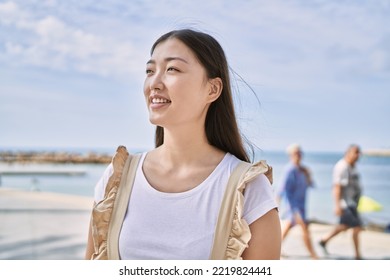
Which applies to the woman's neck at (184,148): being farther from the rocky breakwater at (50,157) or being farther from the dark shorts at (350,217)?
the rocky breakwater at (50,157)

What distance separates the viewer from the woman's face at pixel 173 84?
3.53 ft

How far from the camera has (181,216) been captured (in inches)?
41.3

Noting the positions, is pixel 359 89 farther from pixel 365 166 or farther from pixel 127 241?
pixel 127 241

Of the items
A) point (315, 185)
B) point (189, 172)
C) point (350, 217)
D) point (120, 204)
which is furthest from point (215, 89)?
point (315, 185)

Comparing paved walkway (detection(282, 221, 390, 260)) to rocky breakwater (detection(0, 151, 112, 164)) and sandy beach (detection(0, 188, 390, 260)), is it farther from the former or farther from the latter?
rocky breakwater (detection(0, 151, 112, 164))

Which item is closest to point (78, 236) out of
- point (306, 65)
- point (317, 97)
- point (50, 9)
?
point (50, 9)

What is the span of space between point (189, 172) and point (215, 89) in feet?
0.56

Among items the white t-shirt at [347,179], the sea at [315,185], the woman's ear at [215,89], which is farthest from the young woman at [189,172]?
the sea at [315,185]

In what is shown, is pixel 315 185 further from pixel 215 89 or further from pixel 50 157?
pixel 215 89

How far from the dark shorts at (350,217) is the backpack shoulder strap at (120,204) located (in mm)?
2285

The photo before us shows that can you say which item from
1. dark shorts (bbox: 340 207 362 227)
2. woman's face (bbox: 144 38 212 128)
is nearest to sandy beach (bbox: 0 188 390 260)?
dark shorts (bbox: 340 207 362 227)

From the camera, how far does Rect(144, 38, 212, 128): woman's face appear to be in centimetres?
108

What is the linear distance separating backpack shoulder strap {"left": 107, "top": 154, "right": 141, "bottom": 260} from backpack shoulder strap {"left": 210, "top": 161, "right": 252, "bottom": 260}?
173 mm
